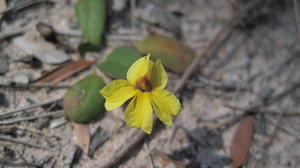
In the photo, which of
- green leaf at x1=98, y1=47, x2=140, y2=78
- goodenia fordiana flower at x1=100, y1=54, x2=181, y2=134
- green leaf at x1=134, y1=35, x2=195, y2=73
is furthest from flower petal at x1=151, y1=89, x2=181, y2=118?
green leaf at x1=134, y1=35, x2=195, y2=73

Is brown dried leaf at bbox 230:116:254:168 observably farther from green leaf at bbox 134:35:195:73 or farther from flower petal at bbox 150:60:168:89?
flower petal at bbox 150:60:168:89

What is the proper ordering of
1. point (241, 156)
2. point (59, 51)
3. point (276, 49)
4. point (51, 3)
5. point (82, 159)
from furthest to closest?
point (276, 49)
point (51, 3)
point (59, 51)
point (241, 156)
point (82, 159)

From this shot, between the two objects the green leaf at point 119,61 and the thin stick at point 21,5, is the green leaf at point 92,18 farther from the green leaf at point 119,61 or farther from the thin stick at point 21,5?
the thin stick at point 21,5

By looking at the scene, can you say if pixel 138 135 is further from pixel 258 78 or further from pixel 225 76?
pixel 258 78

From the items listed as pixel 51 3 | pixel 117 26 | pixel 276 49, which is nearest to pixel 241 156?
pixel 276 49

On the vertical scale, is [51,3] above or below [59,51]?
above

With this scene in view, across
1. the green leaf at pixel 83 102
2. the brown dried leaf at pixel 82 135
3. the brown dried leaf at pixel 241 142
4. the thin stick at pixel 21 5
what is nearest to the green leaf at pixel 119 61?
the green leaf at pixel 83 102
